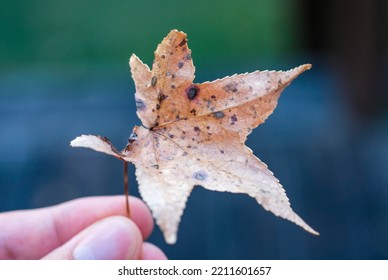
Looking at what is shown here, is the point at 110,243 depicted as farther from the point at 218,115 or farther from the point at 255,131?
the point at 255,131

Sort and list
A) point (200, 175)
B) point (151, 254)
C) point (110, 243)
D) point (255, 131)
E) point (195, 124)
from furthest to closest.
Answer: point (255, 131) → point (151, 254) → point (110, 243) → point (195, 124) → point (200, 175)

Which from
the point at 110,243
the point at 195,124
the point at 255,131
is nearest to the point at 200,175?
the point at 195,124

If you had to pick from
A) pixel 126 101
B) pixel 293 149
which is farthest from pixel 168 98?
pixel 126 101

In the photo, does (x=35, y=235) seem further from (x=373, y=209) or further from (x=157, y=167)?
(x=373, y=209)

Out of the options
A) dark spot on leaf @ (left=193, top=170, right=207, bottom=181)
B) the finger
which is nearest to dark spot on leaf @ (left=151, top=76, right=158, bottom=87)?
dark spot on leaf @ (left=193, top=170, right=207, bottom=181)

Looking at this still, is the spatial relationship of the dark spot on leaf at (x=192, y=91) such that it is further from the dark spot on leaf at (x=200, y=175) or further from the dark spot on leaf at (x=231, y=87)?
the dark spot on leaf at (x=200, y=175)

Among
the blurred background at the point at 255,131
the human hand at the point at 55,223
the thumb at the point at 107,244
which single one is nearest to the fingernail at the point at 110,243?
the thumb at the point at 107,244
